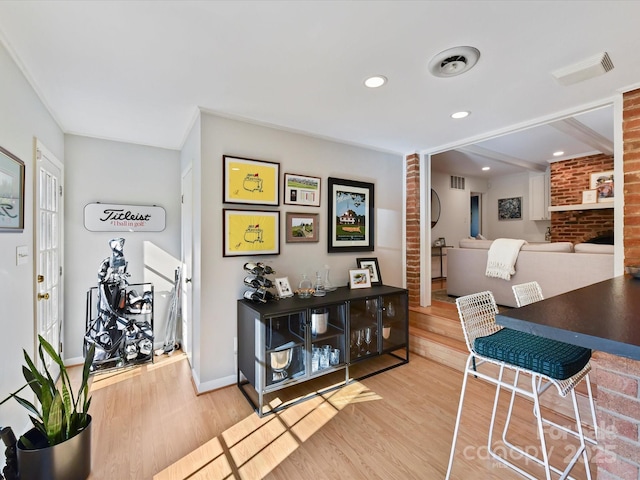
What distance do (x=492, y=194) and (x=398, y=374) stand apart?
17.9 ft

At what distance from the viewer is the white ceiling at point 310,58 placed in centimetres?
138

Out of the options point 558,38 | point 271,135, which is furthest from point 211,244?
point 558,38

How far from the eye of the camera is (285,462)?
1746 mm

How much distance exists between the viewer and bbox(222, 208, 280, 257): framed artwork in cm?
254

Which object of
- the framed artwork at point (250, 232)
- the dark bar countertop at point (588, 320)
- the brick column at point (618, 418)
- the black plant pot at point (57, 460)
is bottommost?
the black plant pot at point (57, 460)

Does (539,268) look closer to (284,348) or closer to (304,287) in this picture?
(304,287)

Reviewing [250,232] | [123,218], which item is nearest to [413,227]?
[250,232]

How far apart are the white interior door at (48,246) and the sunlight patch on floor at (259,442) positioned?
1.44 m

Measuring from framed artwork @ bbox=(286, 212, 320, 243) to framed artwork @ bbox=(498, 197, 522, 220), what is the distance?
529 centimetres

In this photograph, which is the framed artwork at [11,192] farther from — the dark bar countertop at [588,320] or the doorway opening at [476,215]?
the doorway opening at [476,215]

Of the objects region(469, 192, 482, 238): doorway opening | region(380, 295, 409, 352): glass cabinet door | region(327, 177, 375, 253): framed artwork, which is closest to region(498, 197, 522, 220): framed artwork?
region(469, 192, 482, 238): doorway opening

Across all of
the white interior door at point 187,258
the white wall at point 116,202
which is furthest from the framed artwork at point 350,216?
the white wall at point 116,202

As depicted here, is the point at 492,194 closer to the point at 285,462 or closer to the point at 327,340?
the point at 327,340

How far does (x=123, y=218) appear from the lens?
10.2 feet
